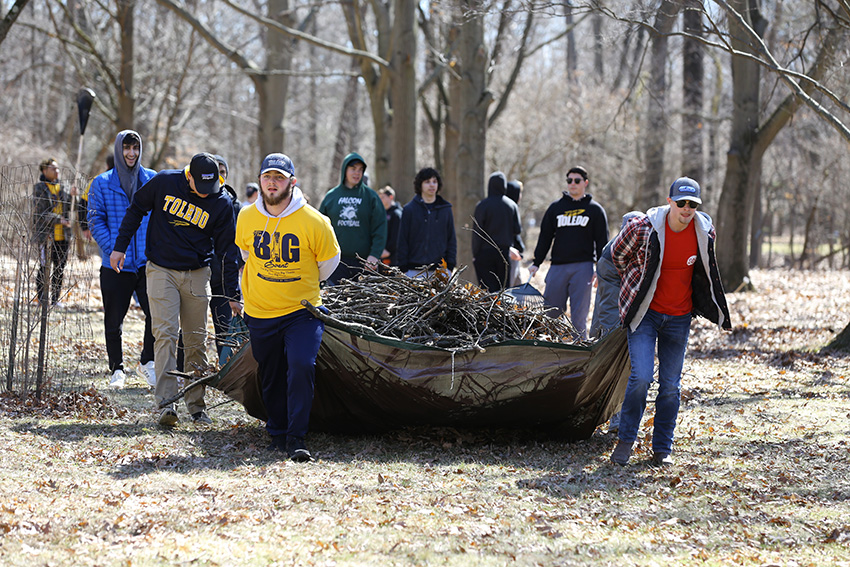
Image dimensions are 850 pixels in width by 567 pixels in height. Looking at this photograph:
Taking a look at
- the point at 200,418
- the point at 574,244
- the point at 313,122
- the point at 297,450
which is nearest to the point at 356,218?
the point at 574,244

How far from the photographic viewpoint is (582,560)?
12.9ft

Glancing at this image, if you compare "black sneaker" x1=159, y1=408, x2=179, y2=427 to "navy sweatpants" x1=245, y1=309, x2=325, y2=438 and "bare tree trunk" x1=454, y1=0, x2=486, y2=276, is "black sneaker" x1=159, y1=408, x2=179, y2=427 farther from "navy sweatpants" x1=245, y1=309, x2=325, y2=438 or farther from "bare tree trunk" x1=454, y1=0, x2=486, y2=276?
"bare tree trunk" x1=454, y1=0, x2=486, y2=276

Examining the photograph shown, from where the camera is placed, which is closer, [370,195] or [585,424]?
[585,424]

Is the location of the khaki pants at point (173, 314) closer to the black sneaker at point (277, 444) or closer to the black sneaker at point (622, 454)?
the black sneaker at point (277, 444)

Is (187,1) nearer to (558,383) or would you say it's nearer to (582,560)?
(558,383)

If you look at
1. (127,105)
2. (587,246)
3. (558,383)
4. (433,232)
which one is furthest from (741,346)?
(127,105)

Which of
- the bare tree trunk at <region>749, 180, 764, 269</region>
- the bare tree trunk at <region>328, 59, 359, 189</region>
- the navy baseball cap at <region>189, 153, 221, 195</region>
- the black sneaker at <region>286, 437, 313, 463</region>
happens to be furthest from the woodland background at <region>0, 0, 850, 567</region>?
the bare tree trunk at <region>328, 59, 359, 189</region>

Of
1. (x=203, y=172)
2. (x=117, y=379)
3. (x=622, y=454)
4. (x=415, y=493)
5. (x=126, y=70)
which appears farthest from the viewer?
(x=126, y=70)

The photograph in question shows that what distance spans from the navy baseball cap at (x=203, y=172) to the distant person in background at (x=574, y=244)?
3.20 m

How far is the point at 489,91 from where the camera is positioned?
45.4 ft

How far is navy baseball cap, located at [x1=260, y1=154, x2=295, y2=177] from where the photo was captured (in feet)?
17.6

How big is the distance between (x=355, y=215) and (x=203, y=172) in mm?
2697

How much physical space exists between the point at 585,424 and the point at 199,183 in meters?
3.17

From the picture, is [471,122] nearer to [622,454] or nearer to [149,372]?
[149,372]
